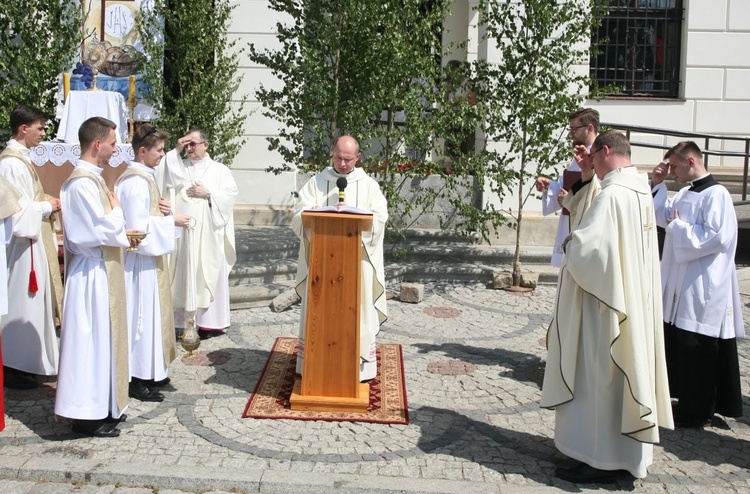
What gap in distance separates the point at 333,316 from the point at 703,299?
8.39 feet

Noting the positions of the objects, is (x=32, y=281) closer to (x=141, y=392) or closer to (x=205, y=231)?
(x=141, y=392)

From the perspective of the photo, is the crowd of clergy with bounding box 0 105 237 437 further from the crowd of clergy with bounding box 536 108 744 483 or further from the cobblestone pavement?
the crowd of clergy with bounding box 536 108 744 483

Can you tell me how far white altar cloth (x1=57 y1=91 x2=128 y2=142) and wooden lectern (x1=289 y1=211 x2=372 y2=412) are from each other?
5.56 meters

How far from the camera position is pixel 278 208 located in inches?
496

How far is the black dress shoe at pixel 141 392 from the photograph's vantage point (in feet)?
19.4

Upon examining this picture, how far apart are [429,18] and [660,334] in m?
5.70

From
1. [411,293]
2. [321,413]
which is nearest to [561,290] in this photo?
[321,413]

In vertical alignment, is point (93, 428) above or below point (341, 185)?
below

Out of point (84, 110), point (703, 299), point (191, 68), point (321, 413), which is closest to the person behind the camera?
point (703, 299)

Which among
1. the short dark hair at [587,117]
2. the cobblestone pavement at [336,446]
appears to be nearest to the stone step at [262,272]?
the cobblestone pavement at [336,446]

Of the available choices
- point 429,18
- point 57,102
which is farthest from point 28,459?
point 57,102

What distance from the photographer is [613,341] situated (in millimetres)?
4570

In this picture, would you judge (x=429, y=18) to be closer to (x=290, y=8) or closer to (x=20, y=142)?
(x=290, y=8)

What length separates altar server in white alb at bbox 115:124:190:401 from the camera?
5719mm
